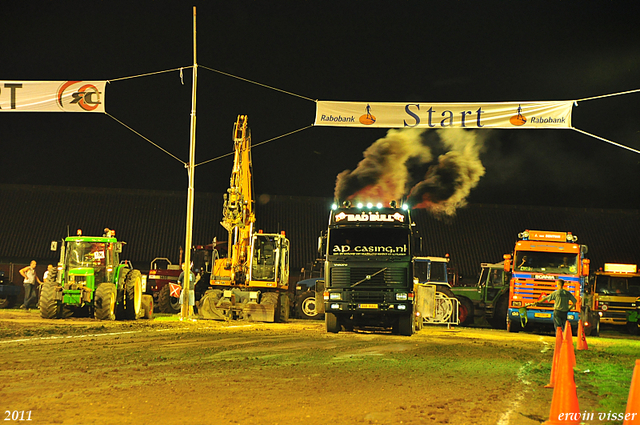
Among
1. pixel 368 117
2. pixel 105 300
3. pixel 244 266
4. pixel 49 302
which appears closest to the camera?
pixel 368 117

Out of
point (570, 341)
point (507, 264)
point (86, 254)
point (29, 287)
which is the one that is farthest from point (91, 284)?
point (570, 341)

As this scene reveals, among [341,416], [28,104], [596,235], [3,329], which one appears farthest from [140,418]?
[596,235]

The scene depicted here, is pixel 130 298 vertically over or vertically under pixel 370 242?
under

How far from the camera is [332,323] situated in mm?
20906

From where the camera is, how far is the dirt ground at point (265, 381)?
8180mm

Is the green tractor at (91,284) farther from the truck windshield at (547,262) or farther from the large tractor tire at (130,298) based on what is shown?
the truck windshield at (547,262)

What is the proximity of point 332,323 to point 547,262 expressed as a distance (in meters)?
8.93

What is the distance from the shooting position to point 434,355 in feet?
49.1

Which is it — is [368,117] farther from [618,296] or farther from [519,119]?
[618,296]

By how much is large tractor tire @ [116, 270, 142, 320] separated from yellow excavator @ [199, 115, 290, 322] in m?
2.38

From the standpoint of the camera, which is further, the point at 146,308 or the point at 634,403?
the point at 146,308

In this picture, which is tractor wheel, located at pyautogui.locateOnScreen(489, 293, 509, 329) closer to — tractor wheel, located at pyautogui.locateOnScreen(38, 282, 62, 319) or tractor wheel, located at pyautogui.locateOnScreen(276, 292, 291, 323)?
tractor wheel, located at pyautogui.locateOnScreen(276, 292, 291, 323)

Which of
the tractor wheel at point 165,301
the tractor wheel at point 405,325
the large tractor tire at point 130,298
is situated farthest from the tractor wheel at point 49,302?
the tractor wheel at point 405,325

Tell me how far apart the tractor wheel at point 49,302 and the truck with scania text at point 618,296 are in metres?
21.1
